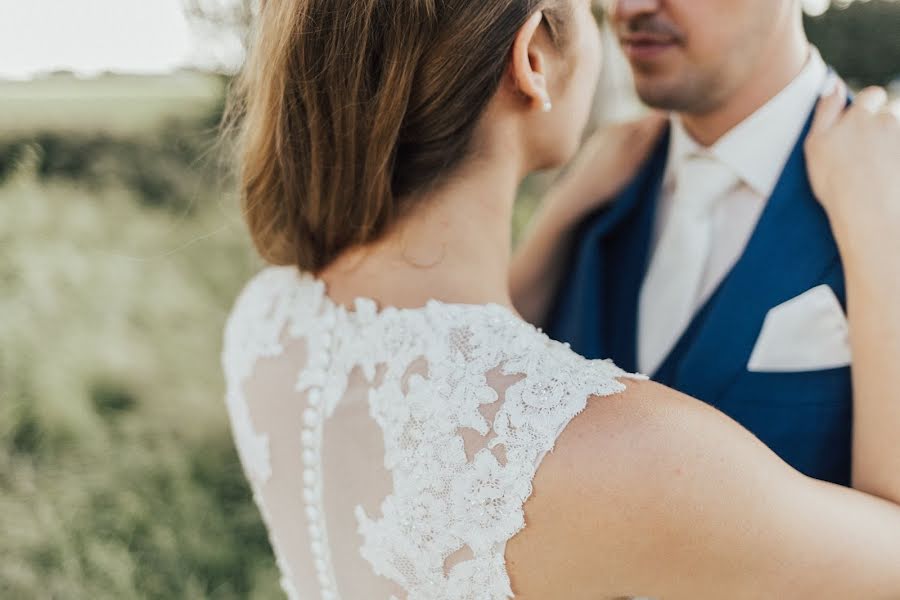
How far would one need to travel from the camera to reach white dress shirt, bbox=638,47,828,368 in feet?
6.22

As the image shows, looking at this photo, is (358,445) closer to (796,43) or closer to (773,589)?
(773,589)

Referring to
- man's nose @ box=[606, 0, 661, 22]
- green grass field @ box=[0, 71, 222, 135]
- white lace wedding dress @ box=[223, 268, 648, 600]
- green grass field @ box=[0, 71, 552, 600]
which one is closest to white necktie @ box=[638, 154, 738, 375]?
man's nose @ box=[606, 0, 661, 22]

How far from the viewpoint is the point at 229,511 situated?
3891 mm

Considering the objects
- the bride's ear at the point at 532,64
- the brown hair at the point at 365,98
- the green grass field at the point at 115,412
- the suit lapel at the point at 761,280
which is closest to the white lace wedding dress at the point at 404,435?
the brown hair at the point at 365,98

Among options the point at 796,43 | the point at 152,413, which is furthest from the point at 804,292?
the point at 152,413

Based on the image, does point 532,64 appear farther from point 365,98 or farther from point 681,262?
point 681,262

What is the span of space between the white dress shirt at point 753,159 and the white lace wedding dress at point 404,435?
0.80 metres

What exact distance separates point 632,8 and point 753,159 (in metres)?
0.47

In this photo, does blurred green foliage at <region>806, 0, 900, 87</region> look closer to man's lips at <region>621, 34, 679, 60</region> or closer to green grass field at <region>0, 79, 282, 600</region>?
green grass field at <region>0, 79, 282, 600</region>

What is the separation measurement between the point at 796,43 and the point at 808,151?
327 millimetres

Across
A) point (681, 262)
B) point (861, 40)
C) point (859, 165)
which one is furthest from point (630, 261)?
point (861, 40)

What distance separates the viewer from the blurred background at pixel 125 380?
3482mm

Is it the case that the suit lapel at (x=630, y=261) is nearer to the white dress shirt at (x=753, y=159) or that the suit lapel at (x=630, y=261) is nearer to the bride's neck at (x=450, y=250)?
the white dress shirt at (x=753, y=159)

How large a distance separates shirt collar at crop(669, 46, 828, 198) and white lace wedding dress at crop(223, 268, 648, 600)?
2.83 ft
